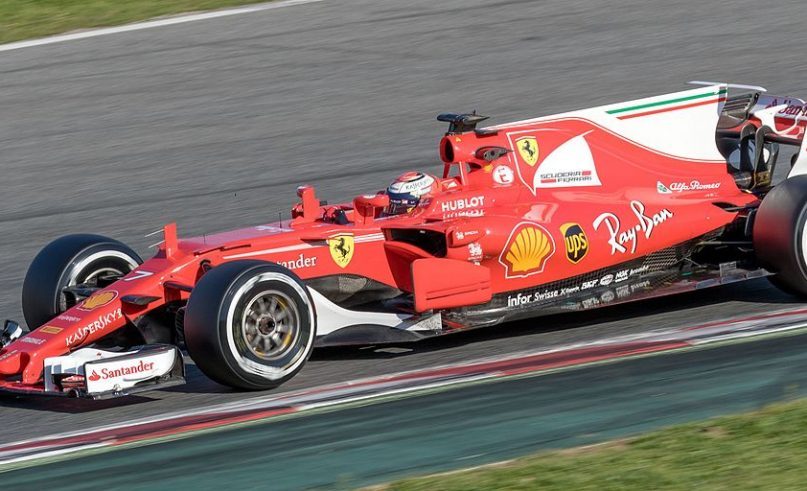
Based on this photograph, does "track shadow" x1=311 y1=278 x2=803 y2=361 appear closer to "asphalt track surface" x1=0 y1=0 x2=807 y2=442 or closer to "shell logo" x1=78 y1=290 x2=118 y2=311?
"asphalt track surface" x1=0 y1=0 x2=807 y2=442

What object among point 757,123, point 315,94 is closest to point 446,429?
point 757,123

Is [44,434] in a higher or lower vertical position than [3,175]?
lower

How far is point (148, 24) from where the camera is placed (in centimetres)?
1931

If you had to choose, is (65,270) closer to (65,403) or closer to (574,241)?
(65,403)

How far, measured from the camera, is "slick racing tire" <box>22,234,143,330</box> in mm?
8406

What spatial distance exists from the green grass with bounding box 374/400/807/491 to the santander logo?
2.08 meters

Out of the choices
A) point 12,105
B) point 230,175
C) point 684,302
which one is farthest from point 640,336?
point 12,105

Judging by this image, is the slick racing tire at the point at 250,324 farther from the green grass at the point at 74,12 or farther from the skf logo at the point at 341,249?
the green grass at the point at 74,12

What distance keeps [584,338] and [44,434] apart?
3215 millimetres

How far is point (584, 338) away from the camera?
330 inches

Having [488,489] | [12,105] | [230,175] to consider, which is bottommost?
[488,489]

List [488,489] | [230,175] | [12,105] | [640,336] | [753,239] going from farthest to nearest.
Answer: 1. [12,105]
2. [230,175]
3. [753,239]
4. [640,336]
5. [488,489]

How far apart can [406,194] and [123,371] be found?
218cm

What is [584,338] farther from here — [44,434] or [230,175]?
[230,175]
